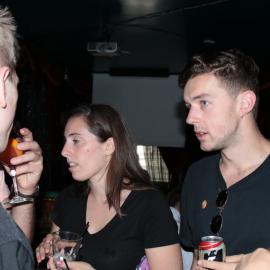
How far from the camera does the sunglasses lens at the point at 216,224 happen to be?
188 cm

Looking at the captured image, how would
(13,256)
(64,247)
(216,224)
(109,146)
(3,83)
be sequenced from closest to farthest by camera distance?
(13,256) → (3,83) → (64,247) → (216,224) → (109,146)

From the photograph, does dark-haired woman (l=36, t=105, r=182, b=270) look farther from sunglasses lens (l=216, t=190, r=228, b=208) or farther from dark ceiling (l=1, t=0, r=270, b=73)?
dark ceiling (l=1, t=0, r=270, b=73)

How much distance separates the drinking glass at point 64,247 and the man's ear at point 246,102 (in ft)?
3.14

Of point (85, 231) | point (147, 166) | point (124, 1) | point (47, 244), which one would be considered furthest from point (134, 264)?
point (147, 166)

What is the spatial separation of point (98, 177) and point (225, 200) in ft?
2.46

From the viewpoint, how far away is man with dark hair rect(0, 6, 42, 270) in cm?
89

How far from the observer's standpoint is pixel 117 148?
2387 millimetres

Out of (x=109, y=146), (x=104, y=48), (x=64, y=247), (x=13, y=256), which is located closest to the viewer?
(x=13, y=256)

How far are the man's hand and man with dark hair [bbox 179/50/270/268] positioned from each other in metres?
0.74

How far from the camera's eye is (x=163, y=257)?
204cm

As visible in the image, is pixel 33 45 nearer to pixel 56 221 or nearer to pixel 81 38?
pixel 81 38

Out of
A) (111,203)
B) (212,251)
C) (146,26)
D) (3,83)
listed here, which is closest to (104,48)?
(146,26)

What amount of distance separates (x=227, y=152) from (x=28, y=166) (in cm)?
92

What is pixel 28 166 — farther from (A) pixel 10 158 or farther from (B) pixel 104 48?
(B) pixel 104 48
